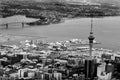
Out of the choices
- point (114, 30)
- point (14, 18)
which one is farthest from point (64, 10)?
point (114, 30)

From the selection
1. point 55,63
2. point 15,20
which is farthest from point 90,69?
point 15,20

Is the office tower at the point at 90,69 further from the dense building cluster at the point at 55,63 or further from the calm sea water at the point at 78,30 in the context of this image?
the calm sea water at the point at 78,30

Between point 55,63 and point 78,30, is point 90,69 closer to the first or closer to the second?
point 55,63

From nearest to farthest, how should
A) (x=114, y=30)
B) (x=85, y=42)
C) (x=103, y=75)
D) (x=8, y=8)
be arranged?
(x=103, y=75), (x=85, y=42), (x=114, y=30), (x=8, y=8)

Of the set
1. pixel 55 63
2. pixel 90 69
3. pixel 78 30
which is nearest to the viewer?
pixel 90 69

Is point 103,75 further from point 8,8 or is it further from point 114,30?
point 8,8

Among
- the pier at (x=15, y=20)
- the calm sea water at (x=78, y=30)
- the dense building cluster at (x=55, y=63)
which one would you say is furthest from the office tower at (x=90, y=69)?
the pier at (x=15, y=20)

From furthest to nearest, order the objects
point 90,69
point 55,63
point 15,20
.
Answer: point 15,20 → point 55,63 → point 90,69

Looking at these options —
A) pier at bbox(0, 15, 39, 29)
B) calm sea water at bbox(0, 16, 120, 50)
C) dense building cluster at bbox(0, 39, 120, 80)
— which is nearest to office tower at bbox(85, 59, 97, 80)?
dense building cluster at bbox(0, 39, 120, 80)

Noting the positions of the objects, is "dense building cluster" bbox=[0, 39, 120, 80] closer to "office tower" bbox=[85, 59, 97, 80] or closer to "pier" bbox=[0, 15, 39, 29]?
"office tower" bbox=[85, 59, 97, 80]
